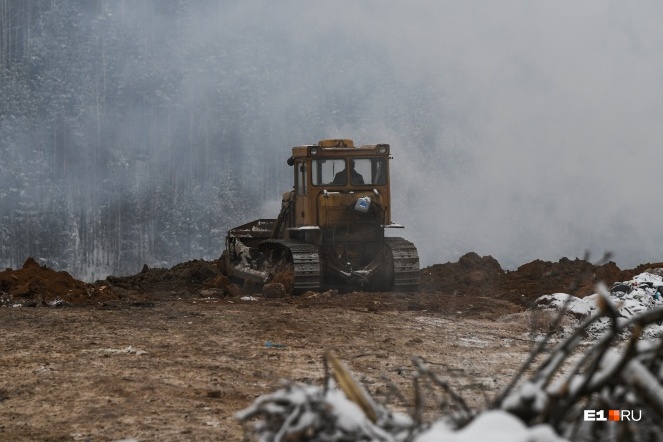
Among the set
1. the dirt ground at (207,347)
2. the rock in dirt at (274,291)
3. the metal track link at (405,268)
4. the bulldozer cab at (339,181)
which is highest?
the bulldozer cab at (339,181)

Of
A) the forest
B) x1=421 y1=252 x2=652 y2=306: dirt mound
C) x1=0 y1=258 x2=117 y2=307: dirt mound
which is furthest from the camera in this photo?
the forest

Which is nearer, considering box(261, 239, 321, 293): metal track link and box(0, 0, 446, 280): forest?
box(261, 239, 321, 293): metal track link

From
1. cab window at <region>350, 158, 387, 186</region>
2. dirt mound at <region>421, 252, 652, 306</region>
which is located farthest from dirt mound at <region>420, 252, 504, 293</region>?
cab window at <region>350, 158, 387, 186</region>

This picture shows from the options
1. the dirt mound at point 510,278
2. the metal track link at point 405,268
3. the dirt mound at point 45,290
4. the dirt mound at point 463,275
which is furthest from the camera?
the dirt mound at point 463,275

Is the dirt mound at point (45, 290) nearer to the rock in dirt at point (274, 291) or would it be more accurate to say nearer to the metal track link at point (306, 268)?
the rock in dirt at point (274, 291)

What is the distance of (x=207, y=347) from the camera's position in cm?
1055

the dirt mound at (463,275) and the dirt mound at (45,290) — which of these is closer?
the dirt mound at (45,290)

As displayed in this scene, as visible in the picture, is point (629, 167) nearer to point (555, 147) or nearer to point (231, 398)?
point (555, 147)

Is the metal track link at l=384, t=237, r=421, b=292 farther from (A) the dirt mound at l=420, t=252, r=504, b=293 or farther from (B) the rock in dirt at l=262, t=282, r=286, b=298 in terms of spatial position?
(B) the rock in dirt at l=262, t=282, r=286, b=298

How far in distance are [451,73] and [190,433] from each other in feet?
303

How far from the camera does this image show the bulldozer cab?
18.2m

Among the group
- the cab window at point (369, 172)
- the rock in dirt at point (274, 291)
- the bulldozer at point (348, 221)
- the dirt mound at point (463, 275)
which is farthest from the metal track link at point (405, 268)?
the rock in dirt at point (274, 291)

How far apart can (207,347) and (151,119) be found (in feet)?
339

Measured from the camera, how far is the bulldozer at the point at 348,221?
59.5 feet
